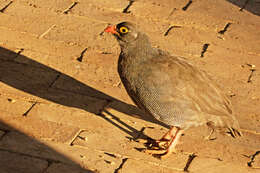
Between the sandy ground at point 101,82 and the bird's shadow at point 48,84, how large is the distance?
13mm

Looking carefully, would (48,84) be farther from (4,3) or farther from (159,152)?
(4,3)

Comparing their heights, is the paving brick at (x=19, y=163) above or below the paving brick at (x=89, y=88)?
below

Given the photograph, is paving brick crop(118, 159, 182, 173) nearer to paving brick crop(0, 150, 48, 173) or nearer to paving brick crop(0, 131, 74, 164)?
paving brick crop(0, 131, 74, 164)

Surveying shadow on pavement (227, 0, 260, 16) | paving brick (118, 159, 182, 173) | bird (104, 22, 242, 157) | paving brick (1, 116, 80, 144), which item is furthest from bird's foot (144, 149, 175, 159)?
shadow on pavement (227, 0, 260, 16)

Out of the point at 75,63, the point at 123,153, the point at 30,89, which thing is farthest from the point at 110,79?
the point at 123,153

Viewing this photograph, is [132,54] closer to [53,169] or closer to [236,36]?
[53,169]

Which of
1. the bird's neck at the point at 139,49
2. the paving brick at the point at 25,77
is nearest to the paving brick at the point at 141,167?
the bird's neck at the point at 139,49

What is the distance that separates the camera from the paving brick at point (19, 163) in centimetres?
599

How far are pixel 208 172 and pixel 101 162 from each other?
120 centimetres

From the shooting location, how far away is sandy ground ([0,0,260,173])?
6.33 m

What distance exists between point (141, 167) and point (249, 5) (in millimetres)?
4792

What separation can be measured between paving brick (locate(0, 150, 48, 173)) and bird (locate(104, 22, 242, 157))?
1.28 metres

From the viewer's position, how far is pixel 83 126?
682 cm

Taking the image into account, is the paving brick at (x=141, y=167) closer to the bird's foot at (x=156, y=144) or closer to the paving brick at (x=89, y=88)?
the bird's foot at (x=156, y=144)
